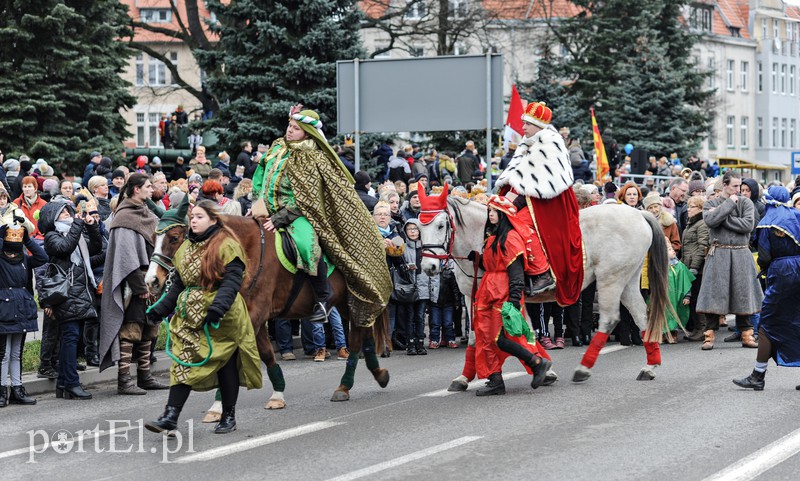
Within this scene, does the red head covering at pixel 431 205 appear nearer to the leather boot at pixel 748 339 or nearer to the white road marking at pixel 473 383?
the white road marking at pixel 473 383

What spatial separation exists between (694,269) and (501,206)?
614 cm

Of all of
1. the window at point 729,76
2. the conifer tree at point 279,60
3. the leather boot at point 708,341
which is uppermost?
the window at point 729,76

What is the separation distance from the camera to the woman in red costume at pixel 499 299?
35.9ft

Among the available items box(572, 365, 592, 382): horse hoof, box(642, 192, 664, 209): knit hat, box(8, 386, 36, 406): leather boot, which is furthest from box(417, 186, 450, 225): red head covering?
box(642, 192, 664, 209): knit hat

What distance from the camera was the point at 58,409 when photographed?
11047 millimetres

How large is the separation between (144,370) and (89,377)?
101cm

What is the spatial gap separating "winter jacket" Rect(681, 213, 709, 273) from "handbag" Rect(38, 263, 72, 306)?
28.2 ft

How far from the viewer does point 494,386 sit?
11039mm

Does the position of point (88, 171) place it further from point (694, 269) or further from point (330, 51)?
point (694, 269)

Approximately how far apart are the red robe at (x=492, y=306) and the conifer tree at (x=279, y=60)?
1626 centimetres

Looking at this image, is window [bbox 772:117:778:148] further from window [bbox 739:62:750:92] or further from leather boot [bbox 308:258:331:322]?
leather boot [bbox 308:258:331:322]

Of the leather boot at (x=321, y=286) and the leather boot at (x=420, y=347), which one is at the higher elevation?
the leather boot at (x=321, y=286)

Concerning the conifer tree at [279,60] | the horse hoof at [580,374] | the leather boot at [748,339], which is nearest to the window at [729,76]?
the conifer tree at [279,60]

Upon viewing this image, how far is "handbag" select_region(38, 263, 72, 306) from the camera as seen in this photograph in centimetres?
1149
